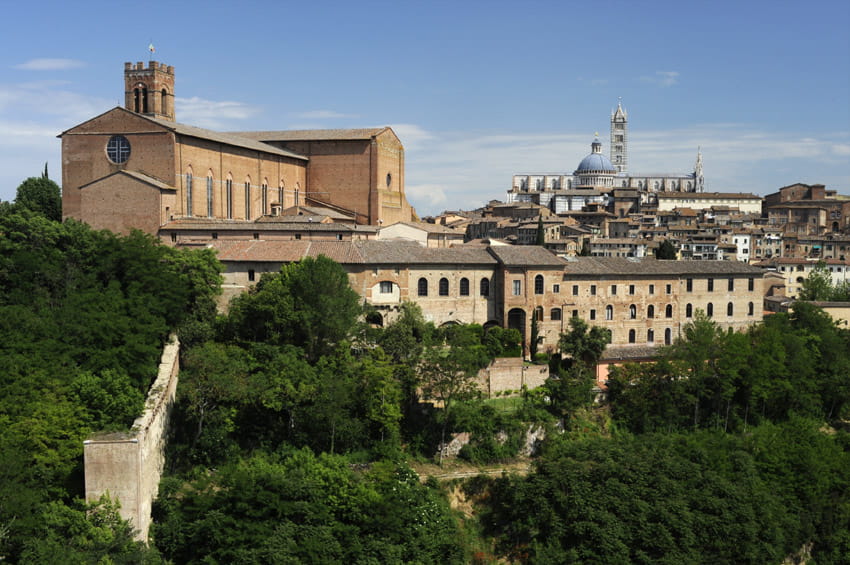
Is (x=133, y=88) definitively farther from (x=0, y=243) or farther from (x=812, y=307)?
(x=812, y=307)

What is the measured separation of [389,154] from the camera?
173 ft

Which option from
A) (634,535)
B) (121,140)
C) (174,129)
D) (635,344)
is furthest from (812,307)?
(121,140)

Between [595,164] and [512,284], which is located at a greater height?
[595,164]

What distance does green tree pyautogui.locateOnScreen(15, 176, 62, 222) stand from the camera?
1880 inches

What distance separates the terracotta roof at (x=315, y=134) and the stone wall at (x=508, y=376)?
23.6 meters

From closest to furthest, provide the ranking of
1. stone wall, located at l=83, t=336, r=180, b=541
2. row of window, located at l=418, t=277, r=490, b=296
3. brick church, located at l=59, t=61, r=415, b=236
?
1. stone wall, located at l=83, t=336, r=180, b=541
2. row of window, located at l=418, t=277, r=490, b=296
3. brick church, located at l=59, t=61, r=415, b=236

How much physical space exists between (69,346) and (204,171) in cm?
1994

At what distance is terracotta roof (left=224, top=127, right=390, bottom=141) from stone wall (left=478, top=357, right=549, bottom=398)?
927 inches

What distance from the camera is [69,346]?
24.9 meters

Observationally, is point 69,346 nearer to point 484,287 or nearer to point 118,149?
point 484,287

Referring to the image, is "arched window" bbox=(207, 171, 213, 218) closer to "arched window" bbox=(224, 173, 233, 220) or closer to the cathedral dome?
"arched window" bbox=(224, 173, 233, 220)

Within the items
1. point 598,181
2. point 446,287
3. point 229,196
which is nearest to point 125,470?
point 446,287

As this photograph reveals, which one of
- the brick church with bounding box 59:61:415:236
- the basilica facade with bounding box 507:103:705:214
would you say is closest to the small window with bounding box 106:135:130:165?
the brick church with bounding box 59:61:415:236

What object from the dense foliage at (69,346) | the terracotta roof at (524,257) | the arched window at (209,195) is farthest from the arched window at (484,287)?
the arched window at (209,195)
